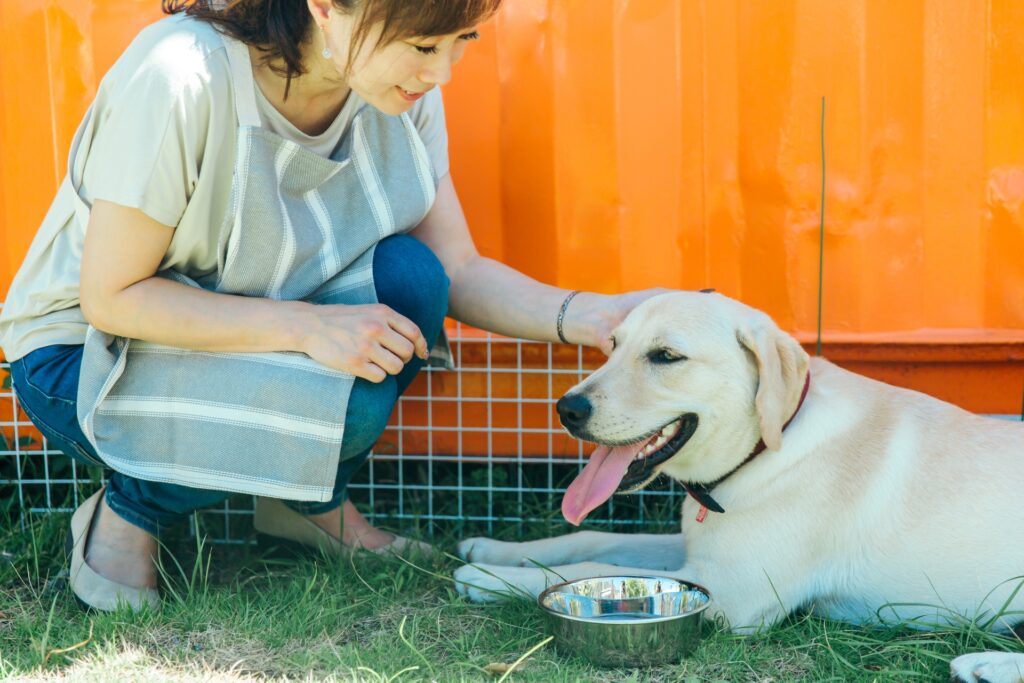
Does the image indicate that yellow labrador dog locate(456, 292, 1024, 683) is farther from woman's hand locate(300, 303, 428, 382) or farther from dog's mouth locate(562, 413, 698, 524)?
woman's hand locate(300, 303, 428, 382)

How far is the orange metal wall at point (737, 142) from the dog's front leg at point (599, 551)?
2.66 feet

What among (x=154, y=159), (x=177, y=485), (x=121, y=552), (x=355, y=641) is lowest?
(x=355, y=641)

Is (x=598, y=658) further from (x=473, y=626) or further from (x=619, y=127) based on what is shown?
(x=619, y=127)

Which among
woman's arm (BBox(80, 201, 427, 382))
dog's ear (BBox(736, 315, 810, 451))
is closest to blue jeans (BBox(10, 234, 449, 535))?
woman's arm (BBox(80, 201, 427, 382))

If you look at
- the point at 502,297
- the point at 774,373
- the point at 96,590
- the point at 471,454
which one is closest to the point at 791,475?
the point at 774,373

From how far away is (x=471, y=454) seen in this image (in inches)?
147

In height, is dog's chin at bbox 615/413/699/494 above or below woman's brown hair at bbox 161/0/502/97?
below

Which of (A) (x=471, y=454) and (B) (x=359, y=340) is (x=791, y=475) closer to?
(B) (x=359, y=340)

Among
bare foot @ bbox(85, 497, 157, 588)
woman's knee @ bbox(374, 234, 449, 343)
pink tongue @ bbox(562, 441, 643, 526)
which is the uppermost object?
woman's knee @ bbox(374, 234, 449, 343)

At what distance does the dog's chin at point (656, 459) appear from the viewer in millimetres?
2740

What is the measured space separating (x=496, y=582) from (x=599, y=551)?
360 mm

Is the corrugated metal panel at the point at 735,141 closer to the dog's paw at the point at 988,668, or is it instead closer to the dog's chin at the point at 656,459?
the dog's chin at the point at 656,459

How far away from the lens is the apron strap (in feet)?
8.92

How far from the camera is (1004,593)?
2684mm
